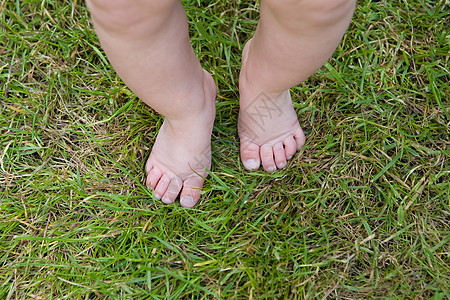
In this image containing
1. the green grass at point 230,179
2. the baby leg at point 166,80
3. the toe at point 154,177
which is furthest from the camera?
the toe at point 154,177

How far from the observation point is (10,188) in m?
1.35

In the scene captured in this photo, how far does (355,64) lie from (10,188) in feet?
4.28

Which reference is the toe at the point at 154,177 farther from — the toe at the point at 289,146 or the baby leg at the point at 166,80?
the toe at the point at 289,146

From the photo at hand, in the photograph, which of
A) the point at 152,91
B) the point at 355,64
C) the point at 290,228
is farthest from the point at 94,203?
the point at 355,64

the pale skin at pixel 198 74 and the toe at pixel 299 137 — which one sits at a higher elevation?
the pale skin at pixel 198 74

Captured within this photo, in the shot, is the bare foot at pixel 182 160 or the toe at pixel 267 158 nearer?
the bare foot at pixel 182 160

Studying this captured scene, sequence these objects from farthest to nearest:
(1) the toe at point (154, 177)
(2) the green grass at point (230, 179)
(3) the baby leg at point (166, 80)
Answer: (1) the toe at point (154, 177)
(2) the green grass at point (230, 179)
(3) the baby leg at point (166, 80)

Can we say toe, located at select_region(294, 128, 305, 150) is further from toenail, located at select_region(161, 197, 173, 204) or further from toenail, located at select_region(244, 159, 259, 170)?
toenail, located at select_region(161, 197, 173, 204)

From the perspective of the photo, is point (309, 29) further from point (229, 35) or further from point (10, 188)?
point (10, 188)

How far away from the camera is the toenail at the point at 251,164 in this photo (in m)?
1.33

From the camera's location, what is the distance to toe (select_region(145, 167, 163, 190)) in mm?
1300

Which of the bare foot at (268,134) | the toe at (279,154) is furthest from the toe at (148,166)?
the toe at (279,154)

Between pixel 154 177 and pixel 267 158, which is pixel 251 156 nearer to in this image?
pixel 267 158

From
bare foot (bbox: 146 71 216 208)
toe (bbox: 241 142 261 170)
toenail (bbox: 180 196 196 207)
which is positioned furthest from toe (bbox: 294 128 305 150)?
toenail (bbox: 180 196 196 207)
